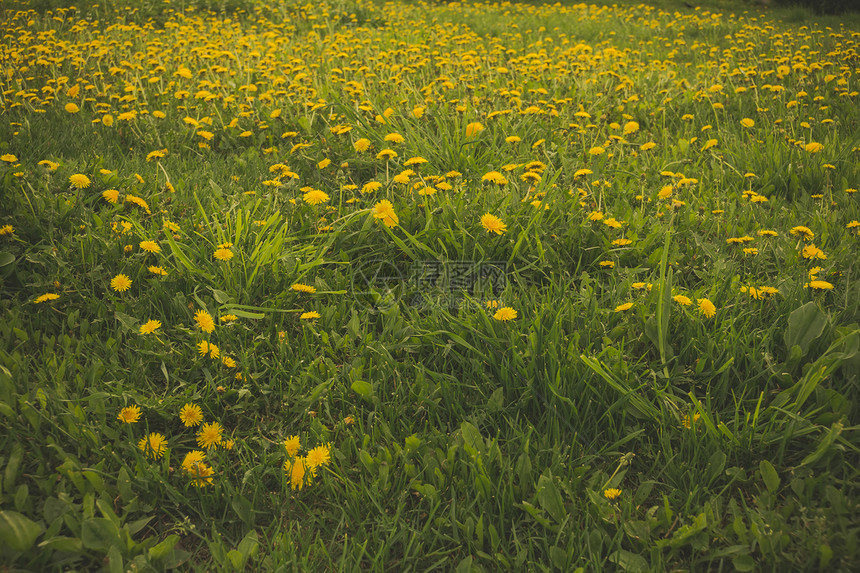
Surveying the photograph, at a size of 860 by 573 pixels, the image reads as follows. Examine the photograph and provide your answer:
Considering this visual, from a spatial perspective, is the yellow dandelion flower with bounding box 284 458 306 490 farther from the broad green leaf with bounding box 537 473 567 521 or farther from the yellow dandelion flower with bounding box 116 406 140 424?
the broad green leaf with bounding box 537 473 567 521

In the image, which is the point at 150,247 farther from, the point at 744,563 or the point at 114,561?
the point at 744,563

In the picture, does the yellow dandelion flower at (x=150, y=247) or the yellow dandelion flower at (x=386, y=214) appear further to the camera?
the yellow dandelion flower at (x=386, y=214)

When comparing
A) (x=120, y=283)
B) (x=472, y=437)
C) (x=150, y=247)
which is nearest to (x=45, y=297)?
(x=120, y=283)

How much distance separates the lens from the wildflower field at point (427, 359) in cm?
140

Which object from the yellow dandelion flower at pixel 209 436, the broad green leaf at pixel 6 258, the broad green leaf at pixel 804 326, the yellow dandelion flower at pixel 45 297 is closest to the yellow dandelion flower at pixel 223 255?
the yellow dandelion flower at pixel 45 297

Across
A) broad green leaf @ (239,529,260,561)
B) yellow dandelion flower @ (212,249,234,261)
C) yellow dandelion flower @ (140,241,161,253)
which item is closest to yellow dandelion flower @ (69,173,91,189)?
yellow dandelion flower @ (140,241,161,253)

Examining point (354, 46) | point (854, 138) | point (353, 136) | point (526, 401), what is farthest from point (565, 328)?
point (354, 46)

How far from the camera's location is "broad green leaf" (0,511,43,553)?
1229 millimetres

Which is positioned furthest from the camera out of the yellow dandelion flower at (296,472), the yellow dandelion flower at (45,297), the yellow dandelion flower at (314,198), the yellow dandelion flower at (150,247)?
the yellow dandelion flower at (314,198)

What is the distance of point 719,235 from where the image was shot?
2547 millimetres

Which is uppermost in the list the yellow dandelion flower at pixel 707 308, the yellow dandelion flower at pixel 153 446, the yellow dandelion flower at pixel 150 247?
the yellow dandelion flower at pixel 150 247

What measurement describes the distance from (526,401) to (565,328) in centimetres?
38

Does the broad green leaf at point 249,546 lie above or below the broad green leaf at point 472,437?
below

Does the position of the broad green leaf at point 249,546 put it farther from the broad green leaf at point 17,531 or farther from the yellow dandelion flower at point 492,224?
the yellow dandelion flower at point 492,224
